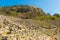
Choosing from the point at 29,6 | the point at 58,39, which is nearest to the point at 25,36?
the point at 58,39

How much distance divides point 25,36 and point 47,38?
3.93 m

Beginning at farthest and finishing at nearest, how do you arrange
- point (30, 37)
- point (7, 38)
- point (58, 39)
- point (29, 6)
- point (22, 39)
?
point (29, 6), point (58, 39), point (30, 37), point (22, 39), point (7, 38)

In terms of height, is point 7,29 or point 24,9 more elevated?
point 24,9

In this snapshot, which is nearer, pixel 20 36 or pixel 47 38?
pixel 20 36

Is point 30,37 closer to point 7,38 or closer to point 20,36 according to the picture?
point 20,36

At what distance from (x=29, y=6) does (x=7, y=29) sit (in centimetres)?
3455

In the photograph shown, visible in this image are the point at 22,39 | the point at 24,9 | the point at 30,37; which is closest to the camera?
the point at 22,39

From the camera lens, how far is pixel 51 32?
27062mm

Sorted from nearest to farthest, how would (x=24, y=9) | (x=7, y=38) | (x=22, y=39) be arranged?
(x=7, y=38) < (x=22, y=39) < (x=24, y=9)

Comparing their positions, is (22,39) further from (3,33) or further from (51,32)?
(51,32)

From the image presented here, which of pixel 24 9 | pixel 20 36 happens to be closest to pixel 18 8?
pixel 24 9

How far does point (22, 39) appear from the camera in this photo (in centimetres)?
1942

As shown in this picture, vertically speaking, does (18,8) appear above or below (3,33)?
above

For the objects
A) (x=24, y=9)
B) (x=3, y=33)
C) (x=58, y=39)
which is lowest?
(x=58, y=39)
